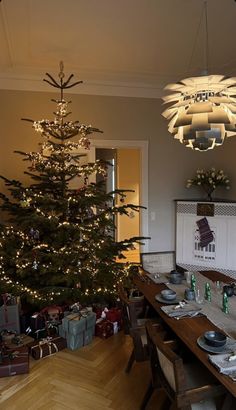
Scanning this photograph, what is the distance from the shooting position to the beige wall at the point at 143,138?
459 cm

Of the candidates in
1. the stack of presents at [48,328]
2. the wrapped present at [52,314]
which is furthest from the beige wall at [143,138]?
the wrapped present at [52,314]

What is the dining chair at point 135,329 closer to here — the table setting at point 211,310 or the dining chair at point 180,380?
the table setting at point 211,310

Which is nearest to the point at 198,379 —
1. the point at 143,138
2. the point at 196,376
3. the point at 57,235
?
Result: the point at 196,376

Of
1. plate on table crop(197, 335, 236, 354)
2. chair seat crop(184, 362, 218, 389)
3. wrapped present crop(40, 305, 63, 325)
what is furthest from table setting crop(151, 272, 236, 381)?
wrapped present crop(40, 305, 63, 325)

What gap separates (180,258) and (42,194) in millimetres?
2557

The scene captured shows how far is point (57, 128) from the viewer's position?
12.3 feet

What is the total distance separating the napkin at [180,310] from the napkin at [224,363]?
22.8 inches

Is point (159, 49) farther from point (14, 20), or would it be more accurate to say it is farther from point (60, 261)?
point (60, 261)

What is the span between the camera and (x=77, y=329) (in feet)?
10.9

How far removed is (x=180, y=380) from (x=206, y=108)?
5.55ft

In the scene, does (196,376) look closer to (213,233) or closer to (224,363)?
(224,363)

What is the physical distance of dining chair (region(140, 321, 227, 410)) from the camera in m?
1.74

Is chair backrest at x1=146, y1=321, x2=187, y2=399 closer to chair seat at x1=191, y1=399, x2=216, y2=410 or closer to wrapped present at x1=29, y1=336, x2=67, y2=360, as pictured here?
chair seat at x1=191, y1=399, x2=216, y2=410

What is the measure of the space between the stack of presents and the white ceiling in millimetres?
2887
